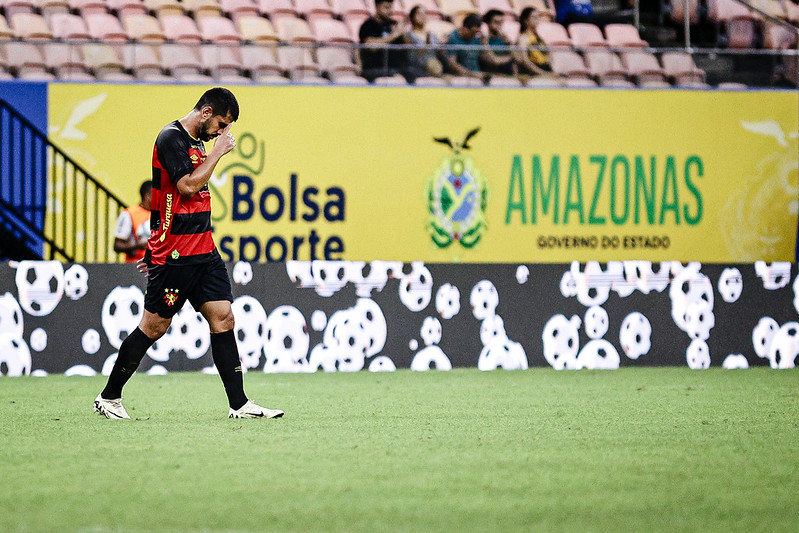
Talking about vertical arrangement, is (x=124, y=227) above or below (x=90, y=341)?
above

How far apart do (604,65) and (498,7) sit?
1.62 m

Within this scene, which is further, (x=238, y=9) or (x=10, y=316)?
(x=238, y=9)

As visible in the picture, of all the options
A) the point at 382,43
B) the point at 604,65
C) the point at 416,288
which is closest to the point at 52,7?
the point at 382,43

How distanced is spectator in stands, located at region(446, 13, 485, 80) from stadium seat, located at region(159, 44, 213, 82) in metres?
2.81

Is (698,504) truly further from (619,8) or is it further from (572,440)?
(619,8)

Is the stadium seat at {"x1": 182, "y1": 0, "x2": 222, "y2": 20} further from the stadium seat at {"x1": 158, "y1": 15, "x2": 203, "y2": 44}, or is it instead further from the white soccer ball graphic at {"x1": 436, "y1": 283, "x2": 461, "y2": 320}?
the white soccer ball graphic at {"x1": 436, "y1": 283, "x2": 461, "y2": 320}

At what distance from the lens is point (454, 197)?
14.7 meters

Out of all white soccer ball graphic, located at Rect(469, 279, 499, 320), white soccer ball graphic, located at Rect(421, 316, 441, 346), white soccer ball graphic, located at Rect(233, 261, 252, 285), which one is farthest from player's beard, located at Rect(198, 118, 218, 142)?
white soccer ball graphic, located at Rect(469, 279, 499, 320)

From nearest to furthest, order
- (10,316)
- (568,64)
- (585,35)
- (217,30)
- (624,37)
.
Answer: (10,316), (568,64), (217,30), (624,37), (585,35)

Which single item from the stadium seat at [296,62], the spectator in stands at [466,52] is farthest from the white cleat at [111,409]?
the spectator in stands at [466,52]

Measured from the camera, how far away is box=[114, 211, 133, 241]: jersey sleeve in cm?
1085

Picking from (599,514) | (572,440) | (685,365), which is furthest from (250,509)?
(685,365)

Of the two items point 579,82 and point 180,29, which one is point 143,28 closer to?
point 180,29

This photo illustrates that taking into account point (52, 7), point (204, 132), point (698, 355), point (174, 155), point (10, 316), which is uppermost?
point (52, 7)
